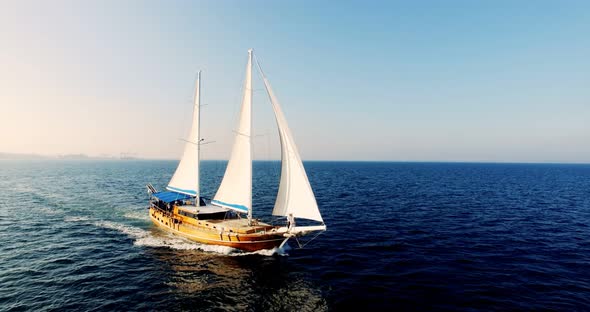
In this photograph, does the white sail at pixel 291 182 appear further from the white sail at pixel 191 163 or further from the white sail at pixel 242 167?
the white sail at pixel 191 163

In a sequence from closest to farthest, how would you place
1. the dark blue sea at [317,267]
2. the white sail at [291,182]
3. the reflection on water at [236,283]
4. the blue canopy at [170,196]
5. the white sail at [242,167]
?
the reflection on water at [236,283] < the dark blue sea at [317,267] < the white sail at [291,182] < the white sail at [242,167] < the blue canopy at [170,196]

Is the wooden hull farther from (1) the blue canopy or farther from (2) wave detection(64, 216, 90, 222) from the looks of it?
(2) wave detection(64, 216, 90, 222)

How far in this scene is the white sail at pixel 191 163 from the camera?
36.7m

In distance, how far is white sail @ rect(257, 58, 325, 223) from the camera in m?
25.7

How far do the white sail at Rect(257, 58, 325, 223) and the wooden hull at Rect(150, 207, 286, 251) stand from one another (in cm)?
309

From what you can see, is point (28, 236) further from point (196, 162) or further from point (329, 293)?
point (329, 293)

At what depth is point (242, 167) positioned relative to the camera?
2955 centimetres

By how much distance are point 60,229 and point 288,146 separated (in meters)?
35.0

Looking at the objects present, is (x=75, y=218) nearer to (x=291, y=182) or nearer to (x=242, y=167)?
(x=242, y=167)

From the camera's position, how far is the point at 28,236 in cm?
3469

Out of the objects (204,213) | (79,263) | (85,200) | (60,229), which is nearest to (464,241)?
(204,213)

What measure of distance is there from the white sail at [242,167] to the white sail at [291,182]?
323cm

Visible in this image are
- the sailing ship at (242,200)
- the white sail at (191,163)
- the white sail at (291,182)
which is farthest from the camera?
the white sail at (191,163)

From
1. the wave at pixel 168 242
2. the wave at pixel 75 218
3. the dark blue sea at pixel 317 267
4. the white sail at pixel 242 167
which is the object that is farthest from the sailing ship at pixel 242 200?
the wave at pixel 75 218
